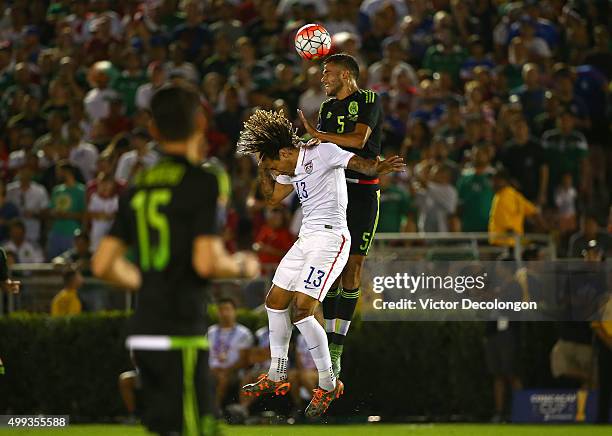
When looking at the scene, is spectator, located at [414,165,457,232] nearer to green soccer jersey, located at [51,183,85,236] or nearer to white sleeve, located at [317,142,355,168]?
green soccer jersey, located at [51,183,85,236]

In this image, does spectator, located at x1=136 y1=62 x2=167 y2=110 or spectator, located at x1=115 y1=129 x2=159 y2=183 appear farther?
spectator, located at x1=136 y1=62 x2=167 y2=110

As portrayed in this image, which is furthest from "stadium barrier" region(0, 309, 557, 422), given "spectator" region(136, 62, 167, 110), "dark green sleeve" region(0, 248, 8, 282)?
"dark green sleeve" region(0, 248, 8, 282)

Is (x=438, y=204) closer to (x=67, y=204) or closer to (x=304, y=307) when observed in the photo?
(x=67, y=204)

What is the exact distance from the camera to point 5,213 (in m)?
19.1

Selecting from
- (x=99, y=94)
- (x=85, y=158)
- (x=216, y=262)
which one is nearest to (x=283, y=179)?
(x=216, y=262)

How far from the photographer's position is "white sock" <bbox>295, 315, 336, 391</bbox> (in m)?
11.3

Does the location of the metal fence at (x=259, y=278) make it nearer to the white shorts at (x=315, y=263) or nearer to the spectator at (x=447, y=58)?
the spectator at (x=447, y=58)

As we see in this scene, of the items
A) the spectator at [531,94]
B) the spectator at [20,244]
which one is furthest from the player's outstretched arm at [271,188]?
the spectator at [531,94]

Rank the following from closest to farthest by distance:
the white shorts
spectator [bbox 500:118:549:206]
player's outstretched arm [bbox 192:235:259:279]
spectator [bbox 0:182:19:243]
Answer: player's outstretched arm [bbox 192:235:259:279] < the white shorts < spectator [bbox 500:118:549:206] < spectator [bbox 0:182:19:243]

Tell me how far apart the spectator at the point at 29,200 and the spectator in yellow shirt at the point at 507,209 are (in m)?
6.75

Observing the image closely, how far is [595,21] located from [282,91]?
531 cm

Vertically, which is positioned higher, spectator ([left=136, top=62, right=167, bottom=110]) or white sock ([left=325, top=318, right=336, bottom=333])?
spectator ([left=136, top=62, right=167, bottom=110])

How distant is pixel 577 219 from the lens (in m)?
17.9

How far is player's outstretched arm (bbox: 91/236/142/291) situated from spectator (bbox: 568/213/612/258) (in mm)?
10505
